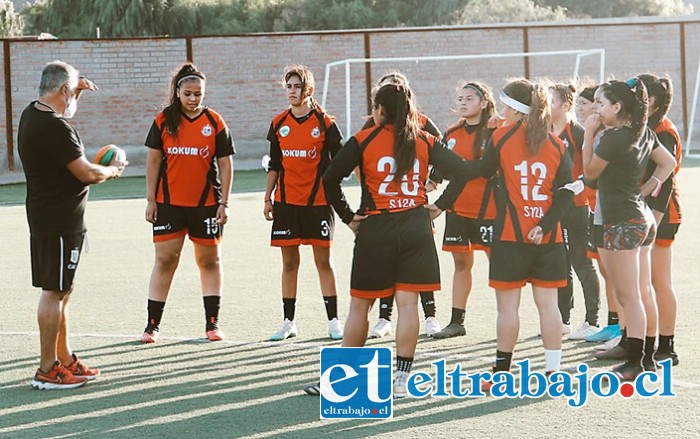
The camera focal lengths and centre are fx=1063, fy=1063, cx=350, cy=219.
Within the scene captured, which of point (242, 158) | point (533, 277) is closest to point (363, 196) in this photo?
point (533, 277)

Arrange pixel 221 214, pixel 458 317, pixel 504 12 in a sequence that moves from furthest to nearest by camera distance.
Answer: pixel 504 12 → pixel 458 317 → pixel 221 214

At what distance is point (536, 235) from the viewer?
239 inches

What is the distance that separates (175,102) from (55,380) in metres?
2.32

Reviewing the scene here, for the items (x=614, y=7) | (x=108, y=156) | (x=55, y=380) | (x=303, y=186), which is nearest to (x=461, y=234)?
(x=303, y=186)

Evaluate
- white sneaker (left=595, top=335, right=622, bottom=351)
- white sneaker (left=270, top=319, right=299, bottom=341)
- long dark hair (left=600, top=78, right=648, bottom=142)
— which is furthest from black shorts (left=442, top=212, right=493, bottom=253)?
long dark hair (left=600, top=78, right=648, bottom=142)

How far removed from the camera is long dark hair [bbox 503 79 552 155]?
6.10 metres

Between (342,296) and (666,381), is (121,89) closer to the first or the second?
(342,296)

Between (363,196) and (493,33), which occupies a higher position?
(493,33)

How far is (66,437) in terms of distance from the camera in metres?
5.42

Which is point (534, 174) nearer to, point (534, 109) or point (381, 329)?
point (534, 109)

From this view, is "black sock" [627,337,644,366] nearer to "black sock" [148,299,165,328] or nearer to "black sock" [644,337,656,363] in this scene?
"black sock" [644,337,656,363]

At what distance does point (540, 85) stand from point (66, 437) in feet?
10.8

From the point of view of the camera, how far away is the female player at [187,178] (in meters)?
7.76

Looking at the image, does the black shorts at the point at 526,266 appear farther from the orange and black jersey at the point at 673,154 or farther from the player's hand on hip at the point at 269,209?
the player's hand on hip at the point at 269,209
